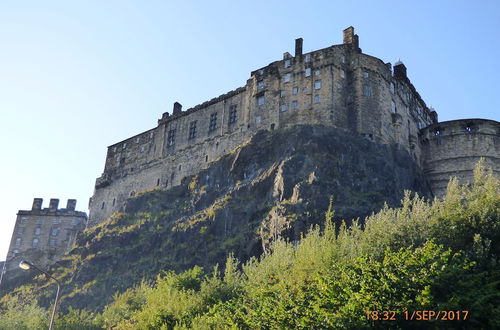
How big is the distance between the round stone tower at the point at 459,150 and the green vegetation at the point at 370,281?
86.1ft

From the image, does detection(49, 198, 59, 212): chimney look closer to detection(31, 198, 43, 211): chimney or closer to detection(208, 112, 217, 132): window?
detection(31, 198, 43, 211): chimney

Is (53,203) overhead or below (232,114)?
below

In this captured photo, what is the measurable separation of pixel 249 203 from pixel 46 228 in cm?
4899

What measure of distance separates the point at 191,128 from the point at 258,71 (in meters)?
10.7

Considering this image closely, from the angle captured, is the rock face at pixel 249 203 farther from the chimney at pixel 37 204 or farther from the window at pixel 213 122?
the chimney at pixel 37 204

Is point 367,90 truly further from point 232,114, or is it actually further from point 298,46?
point 232,114

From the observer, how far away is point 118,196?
63.0 metres


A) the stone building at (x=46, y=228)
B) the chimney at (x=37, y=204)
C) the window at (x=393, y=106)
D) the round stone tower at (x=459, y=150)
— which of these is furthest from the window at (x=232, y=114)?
the chimney at (x=37, y=204)

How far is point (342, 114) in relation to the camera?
47594 mm

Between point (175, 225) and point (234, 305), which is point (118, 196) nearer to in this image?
point (175, 225)

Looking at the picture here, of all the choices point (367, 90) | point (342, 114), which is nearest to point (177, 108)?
point (342, 114)

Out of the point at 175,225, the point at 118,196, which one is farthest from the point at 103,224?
the point at 175,225

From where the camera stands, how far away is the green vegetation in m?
16.2

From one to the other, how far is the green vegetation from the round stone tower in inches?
1033
